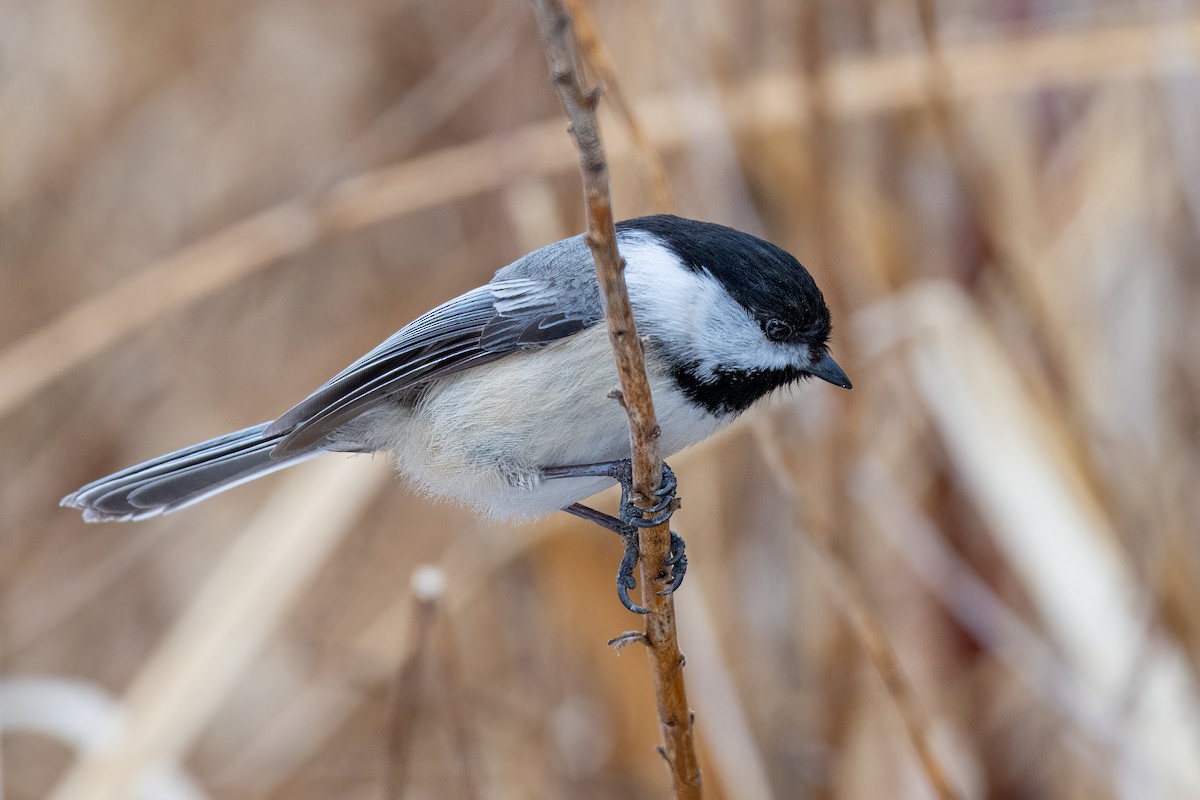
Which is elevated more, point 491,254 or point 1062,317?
point 491,254

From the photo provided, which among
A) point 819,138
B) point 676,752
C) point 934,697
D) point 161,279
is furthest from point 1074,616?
point 161,279

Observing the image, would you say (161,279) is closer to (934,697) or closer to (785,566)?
(785,566)

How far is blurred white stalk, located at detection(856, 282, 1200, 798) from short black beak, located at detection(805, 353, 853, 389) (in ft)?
2.58

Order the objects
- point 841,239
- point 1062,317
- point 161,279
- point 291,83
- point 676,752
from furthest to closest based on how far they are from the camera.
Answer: point 291,83
point 1062,317
point 841,239
point 161,279
point 676,752

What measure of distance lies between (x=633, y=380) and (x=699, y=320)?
1.18 ft

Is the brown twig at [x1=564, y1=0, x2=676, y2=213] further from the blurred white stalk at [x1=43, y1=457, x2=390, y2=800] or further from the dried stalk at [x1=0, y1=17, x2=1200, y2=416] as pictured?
the blurred white stalk at [x1=43, y1=457, x2=390, y2=800]

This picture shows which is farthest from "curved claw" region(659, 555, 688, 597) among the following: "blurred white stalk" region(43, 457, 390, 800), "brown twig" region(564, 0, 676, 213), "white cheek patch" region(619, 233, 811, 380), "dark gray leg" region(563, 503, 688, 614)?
"blurred white stalk" region(43, 457, 390, 800)

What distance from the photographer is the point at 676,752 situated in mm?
1200

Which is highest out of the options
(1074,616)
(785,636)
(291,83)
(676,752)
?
(291,83)

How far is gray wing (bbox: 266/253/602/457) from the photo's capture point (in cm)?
145

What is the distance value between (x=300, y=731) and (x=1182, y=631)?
219 cm

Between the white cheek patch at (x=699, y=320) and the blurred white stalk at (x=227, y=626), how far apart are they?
89 cm

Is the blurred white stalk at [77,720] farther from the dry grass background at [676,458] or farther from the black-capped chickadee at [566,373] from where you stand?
the black-capped chickadee at [566,373]

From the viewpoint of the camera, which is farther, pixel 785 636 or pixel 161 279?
pixel 785 636
